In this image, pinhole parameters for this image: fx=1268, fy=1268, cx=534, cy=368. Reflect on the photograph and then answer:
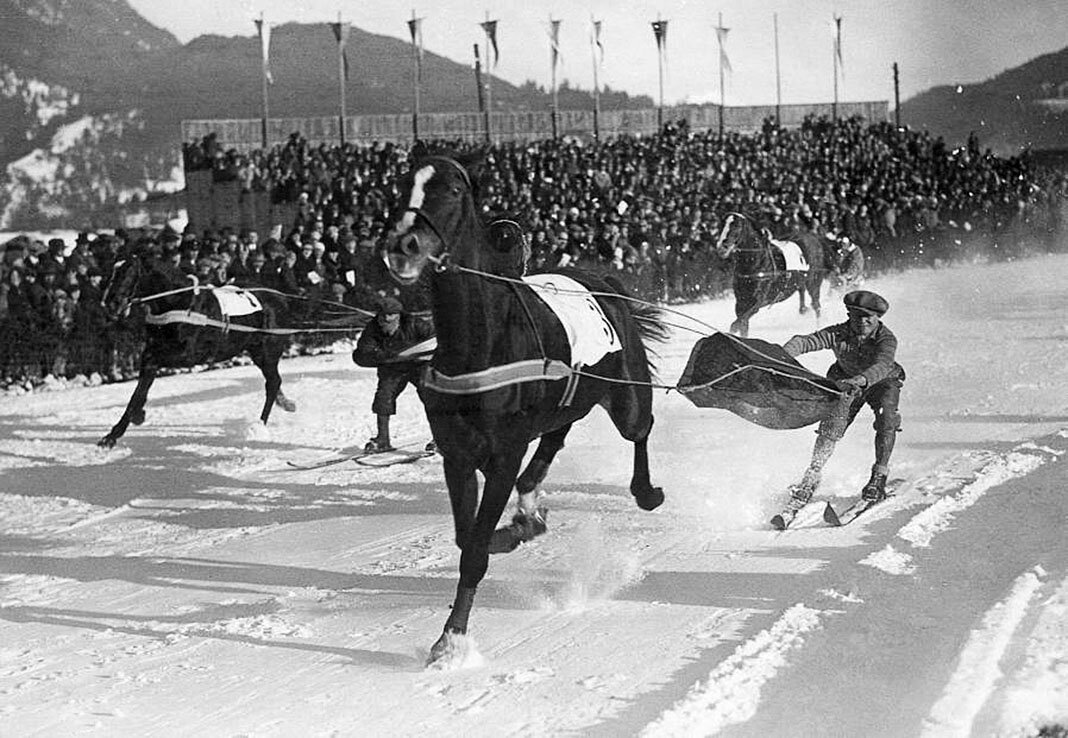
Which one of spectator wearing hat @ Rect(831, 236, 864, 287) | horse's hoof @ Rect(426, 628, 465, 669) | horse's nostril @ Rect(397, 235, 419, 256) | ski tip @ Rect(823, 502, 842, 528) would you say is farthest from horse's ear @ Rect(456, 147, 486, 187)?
spectator wearing hat @ Rect(831, 236, 864, 287)

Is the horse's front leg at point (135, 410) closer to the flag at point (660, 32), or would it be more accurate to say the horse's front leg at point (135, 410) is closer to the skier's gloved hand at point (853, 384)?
the skier's gloved hand at point (853, 384)

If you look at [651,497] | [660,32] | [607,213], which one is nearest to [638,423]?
[651,497]

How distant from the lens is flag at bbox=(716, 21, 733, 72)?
103ft

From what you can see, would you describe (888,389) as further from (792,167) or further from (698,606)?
(792,167)

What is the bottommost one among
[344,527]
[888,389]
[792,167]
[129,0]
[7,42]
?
[344,527]

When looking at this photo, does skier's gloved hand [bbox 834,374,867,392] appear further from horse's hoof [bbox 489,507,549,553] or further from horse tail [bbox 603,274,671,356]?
horse's hoof [bbox 489,507,549,553]

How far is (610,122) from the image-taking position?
112ft

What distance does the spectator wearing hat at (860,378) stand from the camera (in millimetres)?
7484

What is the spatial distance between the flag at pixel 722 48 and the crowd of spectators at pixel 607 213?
2.35 metres

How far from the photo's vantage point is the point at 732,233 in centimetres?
1513

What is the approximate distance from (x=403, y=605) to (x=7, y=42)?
34.6 m

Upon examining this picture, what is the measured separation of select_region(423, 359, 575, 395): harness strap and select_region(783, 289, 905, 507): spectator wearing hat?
2.39m

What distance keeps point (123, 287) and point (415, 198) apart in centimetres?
687

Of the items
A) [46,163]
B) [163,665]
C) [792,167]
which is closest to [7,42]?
[46,163]
